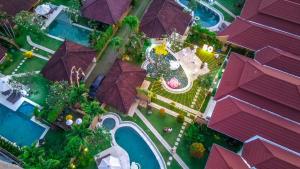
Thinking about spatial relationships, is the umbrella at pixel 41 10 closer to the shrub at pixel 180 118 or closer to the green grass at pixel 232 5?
the shrub at pixel 180 118

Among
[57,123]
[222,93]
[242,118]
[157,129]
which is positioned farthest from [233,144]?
[57,123]

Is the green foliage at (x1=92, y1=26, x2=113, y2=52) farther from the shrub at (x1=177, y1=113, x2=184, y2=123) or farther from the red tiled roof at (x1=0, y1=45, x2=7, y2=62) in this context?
the shrub at (x1=177, y1=113, x2=184, y2=123)

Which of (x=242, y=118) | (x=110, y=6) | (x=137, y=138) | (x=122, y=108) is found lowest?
(x=137, y=138)

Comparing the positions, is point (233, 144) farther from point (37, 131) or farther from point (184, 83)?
point (37, 131)

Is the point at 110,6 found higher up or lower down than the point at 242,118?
higher up

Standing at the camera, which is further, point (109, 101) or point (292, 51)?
point (292, 51)
